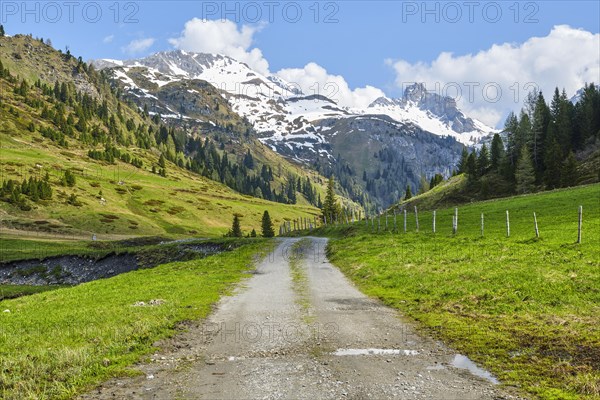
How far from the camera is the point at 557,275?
19562mm

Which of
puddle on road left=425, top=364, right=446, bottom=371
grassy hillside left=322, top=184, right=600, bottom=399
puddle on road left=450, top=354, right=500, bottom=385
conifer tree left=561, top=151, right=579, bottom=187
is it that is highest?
conifer tree left=561, top=151, right=579, bottom=187

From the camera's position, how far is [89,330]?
14.9 meters

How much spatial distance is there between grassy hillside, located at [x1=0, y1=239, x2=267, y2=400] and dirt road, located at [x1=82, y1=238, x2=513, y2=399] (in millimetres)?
842

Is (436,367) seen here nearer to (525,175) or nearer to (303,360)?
(303,360)

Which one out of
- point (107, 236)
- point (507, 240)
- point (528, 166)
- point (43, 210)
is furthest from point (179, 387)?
point (43, 210)

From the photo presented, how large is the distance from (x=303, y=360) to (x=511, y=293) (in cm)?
1098

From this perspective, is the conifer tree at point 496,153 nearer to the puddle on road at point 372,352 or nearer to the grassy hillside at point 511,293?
the grassy hillside at point 511,293

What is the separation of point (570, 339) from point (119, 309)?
17.5 m

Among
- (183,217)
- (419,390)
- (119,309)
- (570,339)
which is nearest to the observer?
(419,390)

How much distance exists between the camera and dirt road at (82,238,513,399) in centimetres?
969

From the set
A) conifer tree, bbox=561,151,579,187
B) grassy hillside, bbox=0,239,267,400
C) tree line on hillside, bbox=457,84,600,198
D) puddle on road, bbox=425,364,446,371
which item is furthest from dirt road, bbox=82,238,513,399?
tree line on hillside, bbox=457,84,600,198

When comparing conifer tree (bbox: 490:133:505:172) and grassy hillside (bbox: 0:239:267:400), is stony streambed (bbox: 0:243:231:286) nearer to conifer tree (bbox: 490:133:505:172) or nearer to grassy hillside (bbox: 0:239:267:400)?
grassy hillside (bbox: 0:239:267:400)

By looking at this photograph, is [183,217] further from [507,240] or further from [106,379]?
[106,379]

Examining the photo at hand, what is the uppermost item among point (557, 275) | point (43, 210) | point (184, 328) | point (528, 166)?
point (528, 166)
